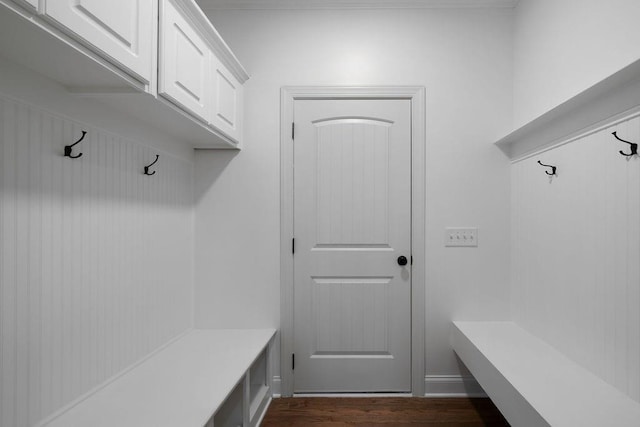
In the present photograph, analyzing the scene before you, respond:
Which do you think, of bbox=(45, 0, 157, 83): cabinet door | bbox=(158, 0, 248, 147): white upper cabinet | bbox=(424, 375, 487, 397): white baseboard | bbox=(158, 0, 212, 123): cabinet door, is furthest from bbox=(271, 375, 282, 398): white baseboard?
bbox=(45, 0, 157, 83): cabinet door

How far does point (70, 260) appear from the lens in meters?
1.40

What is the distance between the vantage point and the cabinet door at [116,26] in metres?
0.97

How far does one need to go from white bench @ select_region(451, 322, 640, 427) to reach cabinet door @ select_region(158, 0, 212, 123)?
1850mm

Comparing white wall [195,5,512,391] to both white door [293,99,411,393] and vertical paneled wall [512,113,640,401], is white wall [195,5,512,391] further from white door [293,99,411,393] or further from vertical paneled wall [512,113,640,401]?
vertical paneled wall [512,113,640,401]

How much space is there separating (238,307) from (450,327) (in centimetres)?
142

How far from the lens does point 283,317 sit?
2.47 metres

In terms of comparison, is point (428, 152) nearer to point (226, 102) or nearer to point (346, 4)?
point (346, 4)

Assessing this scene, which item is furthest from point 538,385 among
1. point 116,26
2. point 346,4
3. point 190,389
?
point 346,4

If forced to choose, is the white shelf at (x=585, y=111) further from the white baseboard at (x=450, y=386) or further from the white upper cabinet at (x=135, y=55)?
the white upper cabinet at (x=135, y=55)

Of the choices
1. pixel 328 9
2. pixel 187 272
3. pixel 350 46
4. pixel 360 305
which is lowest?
pixel 360 305

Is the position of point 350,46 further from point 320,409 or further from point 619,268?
point 320,409

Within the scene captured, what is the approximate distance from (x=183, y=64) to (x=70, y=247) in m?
0.88

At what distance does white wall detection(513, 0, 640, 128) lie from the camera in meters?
1.49

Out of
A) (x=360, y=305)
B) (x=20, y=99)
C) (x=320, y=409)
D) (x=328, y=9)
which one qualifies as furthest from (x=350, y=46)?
(x=320, y=409)
